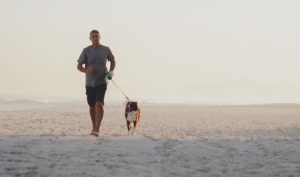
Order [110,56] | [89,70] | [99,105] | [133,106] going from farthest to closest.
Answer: [133,106] < [110,56] < [99,105] < [89,70]

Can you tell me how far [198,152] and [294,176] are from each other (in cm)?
181

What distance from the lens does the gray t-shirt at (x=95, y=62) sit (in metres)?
8.86

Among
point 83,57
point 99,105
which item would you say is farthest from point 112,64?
point 99,105

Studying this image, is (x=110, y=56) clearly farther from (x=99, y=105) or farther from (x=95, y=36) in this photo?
(x=99, y=105)

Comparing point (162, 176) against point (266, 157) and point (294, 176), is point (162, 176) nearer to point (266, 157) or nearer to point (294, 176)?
point (294, 176)

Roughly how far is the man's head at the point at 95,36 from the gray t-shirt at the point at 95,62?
5.2 inches

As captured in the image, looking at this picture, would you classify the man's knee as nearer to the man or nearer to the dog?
the man

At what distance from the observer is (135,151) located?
682cm

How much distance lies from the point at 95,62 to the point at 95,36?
1.55 ft

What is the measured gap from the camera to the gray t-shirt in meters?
8.86

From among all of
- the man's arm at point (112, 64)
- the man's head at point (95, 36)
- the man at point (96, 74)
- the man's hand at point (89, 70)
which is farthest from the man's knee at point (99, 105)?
the man's head at point (95, 36)

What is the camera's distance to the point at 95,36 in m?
8.77

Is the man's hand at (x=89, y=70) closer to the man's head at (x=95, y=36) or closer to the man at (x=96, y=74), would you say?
the man at (x=96, y=74)

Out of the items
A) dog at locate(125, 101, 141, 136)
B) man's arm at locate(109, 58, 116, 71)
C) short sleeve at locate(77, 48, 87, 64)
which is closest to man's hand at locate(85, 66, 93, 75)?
short sleeve at locate(77, 48, 87, 64)
